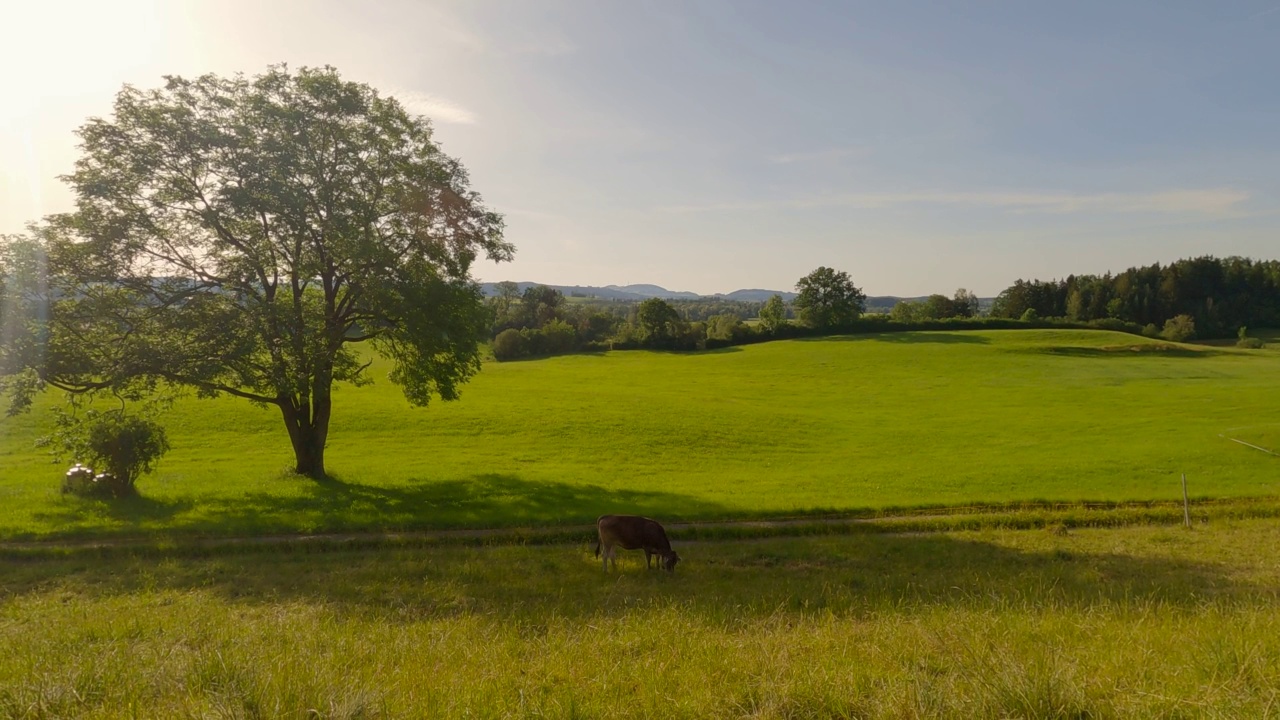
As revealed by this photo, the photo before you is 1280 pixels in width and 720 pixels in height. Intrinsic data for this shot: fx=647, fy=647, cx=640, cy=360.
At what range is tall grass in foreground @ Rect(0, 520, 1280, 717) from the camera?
4855mm

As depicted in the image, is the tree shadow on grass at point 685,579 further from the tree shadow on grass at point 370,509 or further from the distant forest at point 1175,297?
the distant forest at point 1175,297

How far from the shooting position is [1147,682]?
5.05 metres

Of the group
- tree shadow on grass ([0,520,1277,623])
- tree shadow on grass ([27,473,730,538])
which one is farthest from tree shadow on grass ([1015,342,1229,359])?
tree shadow on grass ([27,473,730,538])

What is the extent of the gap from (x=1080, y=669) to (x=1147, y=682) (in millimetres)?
482

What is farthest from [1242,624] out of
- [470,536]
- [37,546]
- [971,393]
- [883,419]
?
[971,393]

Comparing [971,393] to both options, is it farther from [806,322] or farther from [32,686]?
[32,686]

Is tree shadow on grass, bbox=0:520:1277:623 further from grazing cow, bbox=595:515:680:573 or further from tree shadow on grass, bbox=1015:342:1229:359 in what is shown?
tree shadow on grass, bbox=1015:342:1229:359

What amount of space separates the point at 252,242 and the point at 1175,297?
15451cm

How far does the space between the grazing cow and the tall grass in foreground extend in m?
0.56

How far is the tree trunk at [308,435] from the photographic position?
1085 inches

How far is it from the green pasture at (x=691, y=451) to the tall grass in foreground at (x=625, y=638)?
20.7 feet

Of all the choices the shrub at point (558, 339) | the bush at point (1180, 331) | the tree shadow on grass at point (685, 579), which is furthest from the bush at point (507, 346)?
the bush at point (1180, 331)

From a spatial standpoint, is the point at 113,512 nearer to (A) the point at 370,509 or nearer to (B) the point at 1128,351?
(A) the point at 370,509

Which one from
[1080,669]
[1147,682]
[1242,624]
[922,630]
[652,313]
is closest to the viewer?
[1147,682]
